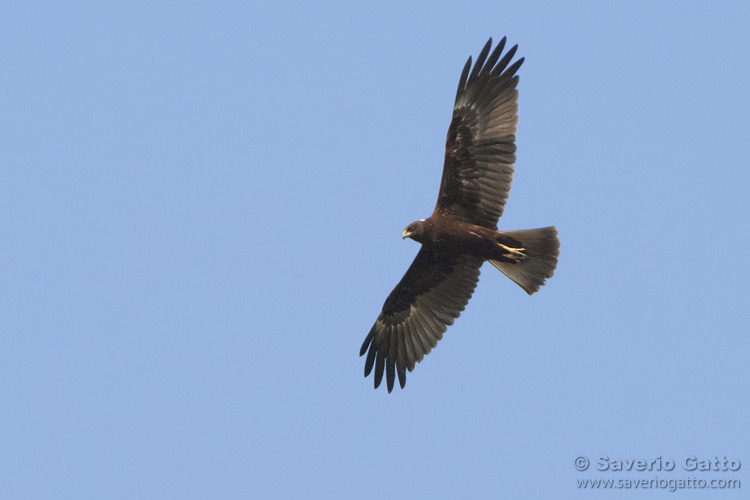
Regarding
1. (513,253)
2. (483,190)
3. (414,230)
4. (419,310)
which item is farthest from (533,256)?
(419,310)

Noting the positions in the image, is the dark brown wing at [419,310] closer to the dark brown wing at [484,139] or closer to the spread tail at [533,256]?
the spread tail at [533,256]

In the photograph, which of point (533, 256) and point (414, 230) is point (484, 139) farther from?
point (533, 256)

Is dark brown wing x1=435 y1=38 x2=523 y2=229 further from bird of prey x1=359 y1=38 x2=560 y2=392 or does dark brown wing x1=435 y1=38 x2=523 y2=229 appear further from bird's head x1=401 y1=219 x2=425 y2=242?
bird's head x1=401 y1=219 x2=425 y2=242

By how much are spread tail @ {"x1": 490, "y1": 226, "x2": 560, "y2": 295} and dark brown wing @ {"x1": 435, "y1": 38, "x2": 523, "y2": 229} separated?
0.42 m

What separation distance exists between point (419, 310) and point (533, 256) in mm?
2021

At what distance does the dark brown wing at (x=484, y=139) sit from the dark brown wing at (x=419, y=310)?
103 cm

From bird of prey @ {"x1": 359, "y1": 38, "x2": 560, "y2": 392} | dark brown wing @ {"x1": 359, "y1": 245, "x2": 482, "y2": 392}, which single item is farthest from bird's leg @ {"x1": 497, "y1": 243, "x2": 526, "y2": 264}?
dark brown wing @ {"x1": 359, "y1": 245, "x2": 482, "y2": 392}

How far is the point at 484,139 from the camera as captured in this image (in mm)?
10727

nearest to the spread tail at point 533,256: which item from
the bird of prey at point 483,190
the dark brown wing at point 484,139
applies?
the bird of prey at point 483,190

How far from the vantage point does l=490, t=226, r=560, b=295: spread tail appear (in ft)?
36.1

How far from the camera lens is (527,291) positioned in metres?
11.2

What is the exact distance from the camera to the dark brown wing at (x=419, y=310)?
1190 cm

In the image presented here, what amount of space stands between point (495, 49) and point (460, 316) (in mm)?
3728

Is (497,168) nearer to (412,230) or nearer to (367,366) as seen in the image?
(412,230)
